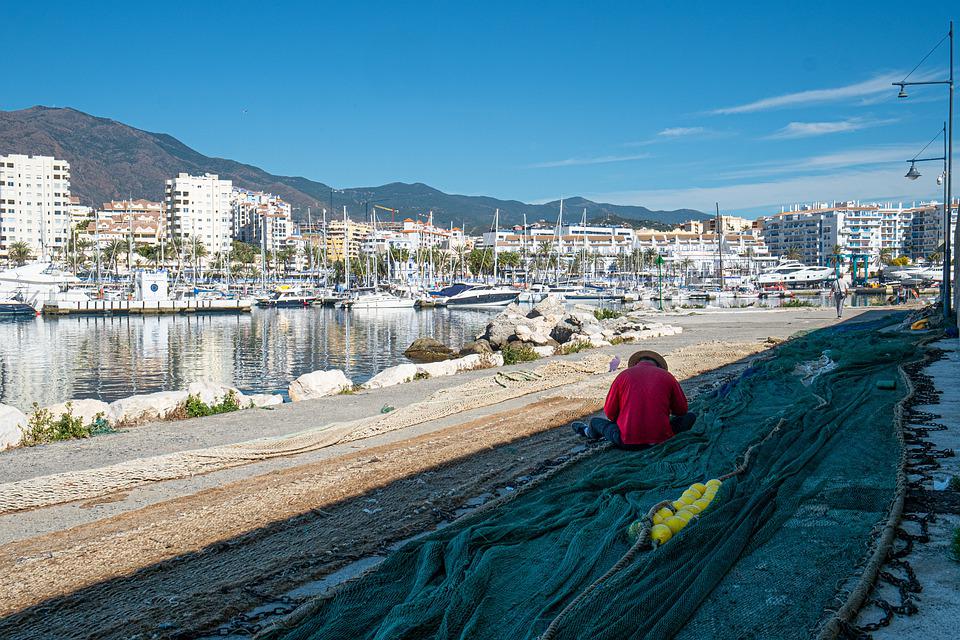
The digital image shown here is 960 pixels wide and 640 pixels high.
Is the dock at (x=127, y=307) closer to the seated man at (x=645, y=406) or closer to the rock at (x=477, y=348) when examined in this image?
the rock at (x=477, y=348)

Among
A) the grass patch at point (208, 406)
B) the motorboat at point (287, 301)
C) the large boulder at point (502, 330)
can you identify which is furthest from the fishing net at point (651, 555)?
the motorboat at point (287, 301)

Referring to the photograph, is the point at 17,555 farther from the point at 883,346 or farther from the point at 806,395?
the point at 883,346

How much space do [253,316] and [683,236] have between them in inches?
5989

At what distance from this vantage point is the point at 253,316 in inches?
2373

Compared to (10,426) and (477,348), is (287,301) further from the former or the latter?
(10,426)

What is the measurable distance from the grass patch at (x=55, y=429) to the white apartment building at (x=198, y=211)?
149 m

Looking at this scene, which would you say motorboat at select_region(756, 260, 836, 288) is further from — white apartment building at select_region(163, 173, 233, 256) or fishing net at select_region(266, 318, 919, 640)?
white apartment building at select_region(163, 173, 233, 256)

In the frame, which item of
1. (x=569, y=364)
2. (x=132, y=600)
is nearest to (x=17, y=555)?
(x=132, y=600)

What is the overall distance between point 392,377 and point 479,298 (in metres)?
59.5

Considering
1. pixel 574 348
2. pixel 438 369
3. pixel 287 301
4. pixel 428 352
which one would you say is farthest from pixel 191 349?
pixel 287 301

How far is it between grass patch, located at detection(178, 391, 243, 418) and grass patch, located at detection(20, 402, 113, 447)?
4.53 feet

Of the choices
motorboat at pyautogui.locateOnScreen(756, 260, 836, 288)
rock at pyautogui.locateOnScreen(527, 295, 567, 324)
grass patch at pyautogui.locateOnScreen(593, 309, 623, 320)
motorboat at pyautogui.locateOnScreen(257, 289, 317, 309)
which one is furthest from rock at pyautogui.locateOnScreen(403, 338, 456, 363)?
motorboat at pyautogui.locateOnScreen(756, 260, 836, 288)

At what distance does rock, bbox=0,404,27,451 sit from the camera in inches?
332

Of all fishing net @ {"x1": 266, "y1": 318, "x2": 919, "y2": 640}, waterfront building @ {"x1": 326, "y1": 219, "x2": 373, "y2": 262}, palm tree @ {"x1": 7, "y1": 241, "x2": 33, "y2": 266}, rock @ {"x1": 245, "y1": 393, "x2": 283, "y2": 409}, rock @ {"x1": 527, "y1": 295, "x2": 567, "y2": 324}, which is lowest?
rock @ {"x1": 245, "y1": 393, "x2": 283, "y2": 409}
